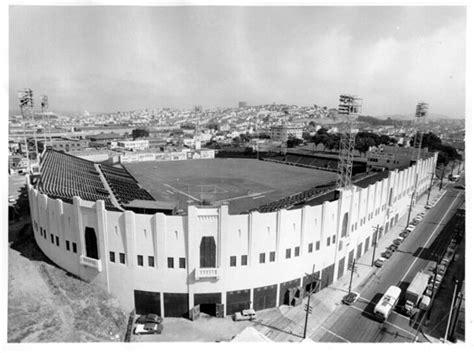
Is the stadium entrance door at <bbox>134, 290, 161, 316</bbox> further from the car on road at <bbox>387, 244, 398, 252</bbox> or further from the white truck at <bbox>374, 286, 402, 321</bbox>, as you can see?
the car on road at <bbox>387, 244, 398, 252</bbox>

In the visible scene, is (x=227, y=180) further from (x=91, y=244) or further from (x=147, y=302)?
(x=147, y=302)

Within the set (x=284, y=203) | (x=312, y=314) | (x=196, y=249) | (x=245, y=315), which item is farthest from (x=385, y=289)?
(x=196, y=249)

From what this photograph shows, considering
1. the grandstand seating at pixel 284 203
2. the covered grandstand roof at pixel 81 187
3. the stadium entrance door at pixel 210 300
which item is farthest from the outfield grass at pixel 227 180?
the stadium entrance door at pixel 210 300

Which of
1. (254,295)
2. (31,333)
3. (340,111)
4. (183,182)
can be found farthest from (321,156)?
(31,333)

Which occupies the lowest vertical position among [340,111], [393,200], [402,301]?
[402,301]

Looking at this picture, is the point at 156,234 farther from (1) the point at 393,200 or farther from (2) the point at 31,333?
(1) the point at 393,200

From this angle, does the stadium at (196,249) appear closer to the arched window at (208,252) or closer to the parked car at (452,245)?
the arched window at (208,252)

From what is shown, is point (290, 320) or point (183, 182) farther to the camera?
point (183, 182)
